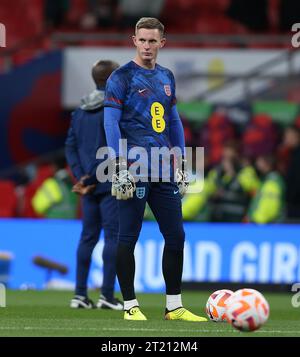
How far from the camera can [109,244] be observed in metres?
11.6

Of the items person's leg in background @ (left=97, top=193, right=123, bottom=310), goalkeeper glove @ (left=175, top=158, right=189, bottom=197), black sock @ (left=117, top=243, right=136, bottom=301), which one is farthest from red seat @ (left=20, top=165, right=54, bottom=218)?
black sock @ (left=117, top=243, right=136, bottom=301)

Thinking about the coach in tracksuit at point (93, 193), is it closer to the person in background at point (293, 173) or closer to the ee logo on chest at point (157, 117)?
the ee logo on chest at point (157, 117)

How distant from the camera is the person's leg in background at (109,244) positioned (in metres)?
11.5

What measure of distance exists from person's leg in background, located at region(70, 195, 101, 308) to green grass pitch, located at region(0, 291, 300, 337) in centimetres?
19

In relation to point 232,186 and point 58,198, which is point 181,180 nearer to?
point 232,186

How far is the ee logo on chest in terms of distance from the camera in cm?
987

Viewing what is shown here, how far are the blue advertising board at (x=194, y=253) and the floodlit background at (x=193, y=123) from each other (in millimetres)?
14

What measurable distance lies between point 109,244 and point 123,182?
207cm

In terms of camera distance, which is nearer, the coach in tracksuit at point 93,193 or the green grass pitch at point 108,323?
the green grass pitch at point 108,323

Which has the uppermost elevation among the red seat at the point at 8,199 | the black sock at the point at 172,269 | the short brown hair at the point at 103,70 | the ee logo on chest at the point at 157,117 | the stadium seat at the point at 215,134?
the short brown hair at the point at 103,70

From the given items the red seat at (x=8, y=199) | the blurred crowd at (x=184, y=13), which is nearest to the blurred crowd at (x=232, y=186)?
the red seat at (x=8, y=199)

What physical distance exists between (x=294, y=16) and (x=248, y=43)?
1695 mm

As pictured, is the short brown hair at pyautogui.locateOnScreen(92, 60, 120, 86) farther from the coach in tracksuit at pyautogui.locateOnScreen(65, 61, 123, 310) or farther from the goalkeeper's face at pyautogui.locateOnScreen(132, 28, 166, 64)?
the goalkeeper's face at pyautogui.locateOnScreen(132, 28, 166, 64)
